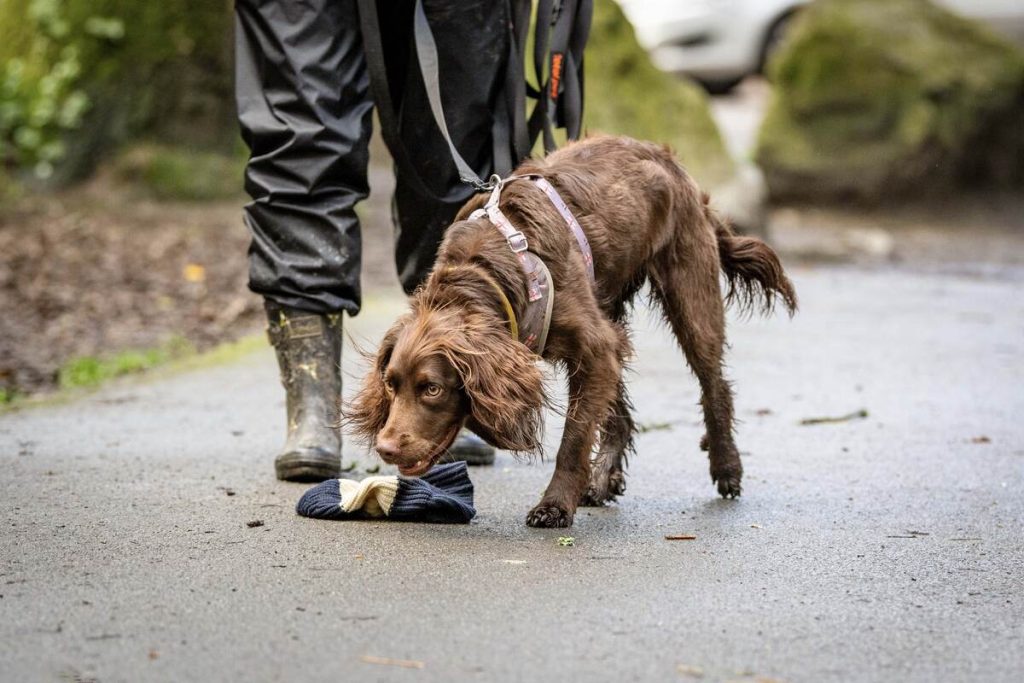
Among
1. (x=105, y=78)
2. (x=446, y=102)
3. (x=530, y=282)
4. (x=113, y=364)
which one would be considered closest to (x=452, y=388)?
(x=530, y=282)

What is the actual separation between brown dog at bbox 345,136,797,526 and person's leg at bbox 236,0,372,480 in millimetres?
617

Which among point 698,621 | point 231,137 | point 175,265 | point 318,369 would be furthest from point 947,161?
point 698,621

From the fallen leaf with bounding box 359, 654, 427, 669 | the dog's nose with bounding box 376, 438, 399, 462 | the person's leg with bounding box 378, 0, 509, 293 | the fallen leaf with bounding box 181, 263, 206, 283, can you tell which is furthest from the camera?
the fallen leaf with bounding box 181, 263, 206, 283

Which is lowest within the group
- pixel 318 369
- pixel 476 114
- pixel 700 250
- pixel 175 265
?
pixel 175 265

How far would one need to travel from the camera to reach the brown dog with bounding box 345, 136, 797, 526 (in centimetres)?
332

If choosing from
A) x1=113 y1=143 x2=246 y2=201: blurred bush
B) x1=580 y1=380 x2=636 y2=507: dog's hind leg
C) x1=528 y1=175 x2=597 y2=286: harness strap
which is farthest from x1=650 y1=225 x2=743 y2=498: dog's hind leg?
x1=113 y1=143 x2=246 y2=201: blurred bush

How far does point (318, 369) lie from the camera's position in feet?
13.8

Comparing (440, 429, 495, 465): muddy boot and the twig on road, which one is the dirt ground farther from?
the twig on road

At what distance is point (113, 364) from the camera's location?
6215mm

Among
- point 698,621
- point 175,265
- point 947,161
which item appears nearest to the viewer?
point 698,621

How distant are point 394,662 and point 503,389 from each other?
0.91 metres

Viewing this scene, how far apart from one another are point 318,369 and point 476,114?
911mm

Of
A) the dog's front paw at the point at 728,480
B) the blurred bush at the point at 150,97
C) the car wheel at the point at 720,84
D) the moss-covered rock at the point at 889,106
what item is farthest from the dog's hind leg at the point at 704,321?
the car wheel at the point at 720,84

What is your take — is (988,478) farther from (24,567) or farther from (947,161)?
(947,161)
